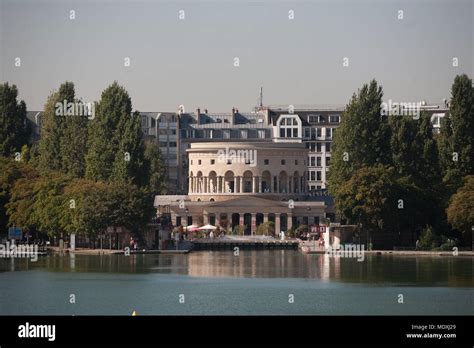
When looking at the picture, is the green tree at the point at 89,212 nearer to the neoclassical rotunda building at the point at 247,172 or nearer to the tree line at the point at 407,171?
the tree line at the point at 407,171

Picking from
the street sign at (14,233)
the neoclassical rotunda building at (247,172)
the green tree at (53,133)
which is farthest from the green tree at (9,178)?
the neoclassical rotunda building at (247,172)

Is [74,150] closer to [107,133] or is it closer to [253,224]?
[107,133]

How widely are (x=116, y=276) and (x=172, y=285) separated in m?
7.21

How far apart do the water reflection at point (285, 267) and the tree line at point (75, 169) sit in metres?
3.99

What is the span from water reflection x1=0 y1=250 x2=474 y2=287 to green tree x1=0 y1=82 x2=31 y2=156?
29.1 metres

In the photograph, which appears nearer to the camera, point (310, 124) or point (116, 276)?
point (116, 276)

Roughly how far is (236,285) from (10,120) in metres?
58.6

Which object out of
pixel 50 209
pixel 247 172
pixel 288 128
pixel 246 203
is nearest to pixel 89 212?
pixel 50 209

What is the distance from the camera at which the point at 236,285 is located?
81625 millimetres

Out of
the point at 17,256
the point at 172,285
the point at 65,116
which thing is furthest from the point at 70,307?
the point at 65,116

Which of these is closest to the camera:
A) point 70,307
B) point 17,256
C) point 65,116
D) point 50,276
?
point 70,307
